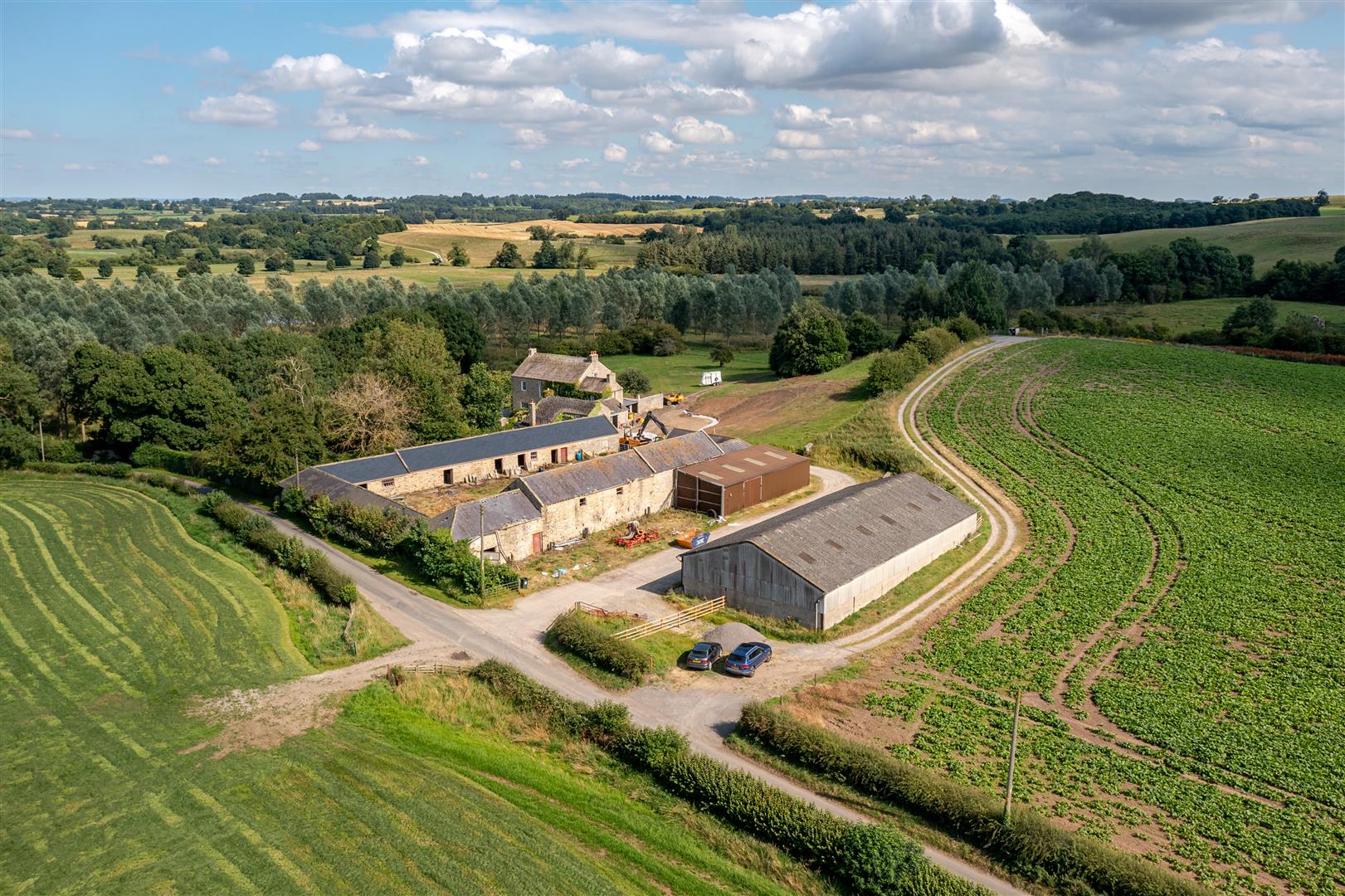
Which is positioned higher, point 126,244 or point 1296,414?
point 126,244

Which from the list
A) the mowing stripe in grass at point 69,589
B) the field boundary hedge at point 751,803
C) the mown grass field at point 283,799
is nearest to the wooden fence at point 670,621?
the field boundary hedge at point 751,803

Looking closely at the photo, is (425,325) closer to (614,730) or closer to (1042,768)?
(614,730)

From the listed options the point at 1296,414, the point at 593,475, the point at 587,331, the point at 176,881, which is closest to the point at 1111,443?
the point at 1296,414

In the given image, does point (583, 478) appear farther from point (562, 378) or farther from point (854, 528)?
point (562, 378)

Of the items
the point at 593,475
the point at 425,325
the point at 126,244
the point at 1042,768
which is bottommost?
the point at 1042,768

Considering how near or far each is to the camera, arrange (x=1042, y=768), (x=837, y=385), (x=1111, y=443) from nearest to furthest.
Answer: (x=1042, y=768)
(x=1111, y=443)
(x=837, y=385)

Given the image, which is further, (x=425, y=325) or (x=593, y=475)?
(x=425, y=325)

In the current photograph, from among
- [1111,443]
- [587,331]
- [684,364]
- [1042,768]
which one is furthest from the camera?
[587,331]

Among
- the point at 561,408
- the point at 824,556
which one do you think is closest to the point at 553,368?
the point at 561,408
